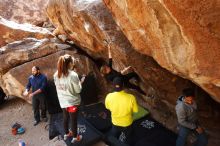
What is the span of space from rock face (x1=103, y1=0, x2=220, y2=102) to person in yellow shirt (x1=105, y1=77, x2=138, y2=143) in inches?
37.1

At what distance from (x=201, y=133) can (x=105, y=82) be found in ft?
15.4

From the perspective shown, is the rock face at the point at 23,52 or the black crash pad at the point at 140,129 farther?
the rock face at the point at 23,52

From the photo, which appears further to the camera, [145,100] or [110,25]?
[145,100]

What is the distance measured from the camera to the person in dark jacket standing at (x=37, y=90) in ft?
26.8

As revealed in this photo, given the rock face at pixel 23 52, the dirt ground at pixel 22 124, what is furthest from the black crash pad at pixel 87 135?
the rock face at pixel 23 52

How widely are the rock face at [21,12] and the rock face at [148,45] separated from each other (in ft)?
20.9

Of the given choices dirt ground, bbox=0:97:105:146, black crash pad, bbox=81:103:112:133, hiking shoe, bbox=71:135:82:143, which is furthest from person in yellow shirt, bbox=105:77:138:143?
black crash pad, bbox=81:103:112:133

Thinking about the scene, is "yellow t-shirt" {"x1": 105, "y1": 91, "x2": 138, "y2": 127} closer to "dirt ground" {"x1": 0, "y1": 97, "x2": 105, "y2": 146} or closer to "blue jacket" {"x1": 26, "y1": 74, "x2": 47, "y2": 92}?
"dirt ground" {"x1": 0, "y1": 97, "x2": 105, "y2": 146}

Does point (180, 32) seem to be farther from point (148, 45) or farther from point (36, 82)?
point (36, 82)

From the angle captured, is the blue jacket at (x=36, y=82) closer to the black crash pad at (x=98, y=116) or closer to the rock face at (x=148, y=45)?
the black crash pad at (x=98, y=116)

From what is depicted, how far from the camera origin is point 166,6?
13.1 ft

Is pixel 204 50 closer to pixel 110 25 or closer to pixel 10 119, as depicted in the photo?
pixel 110 25

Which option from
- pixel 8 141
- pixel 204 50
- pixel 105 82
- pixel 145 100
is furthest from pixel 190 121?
pixel 8 141

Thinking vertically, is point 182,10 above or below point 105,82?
above
